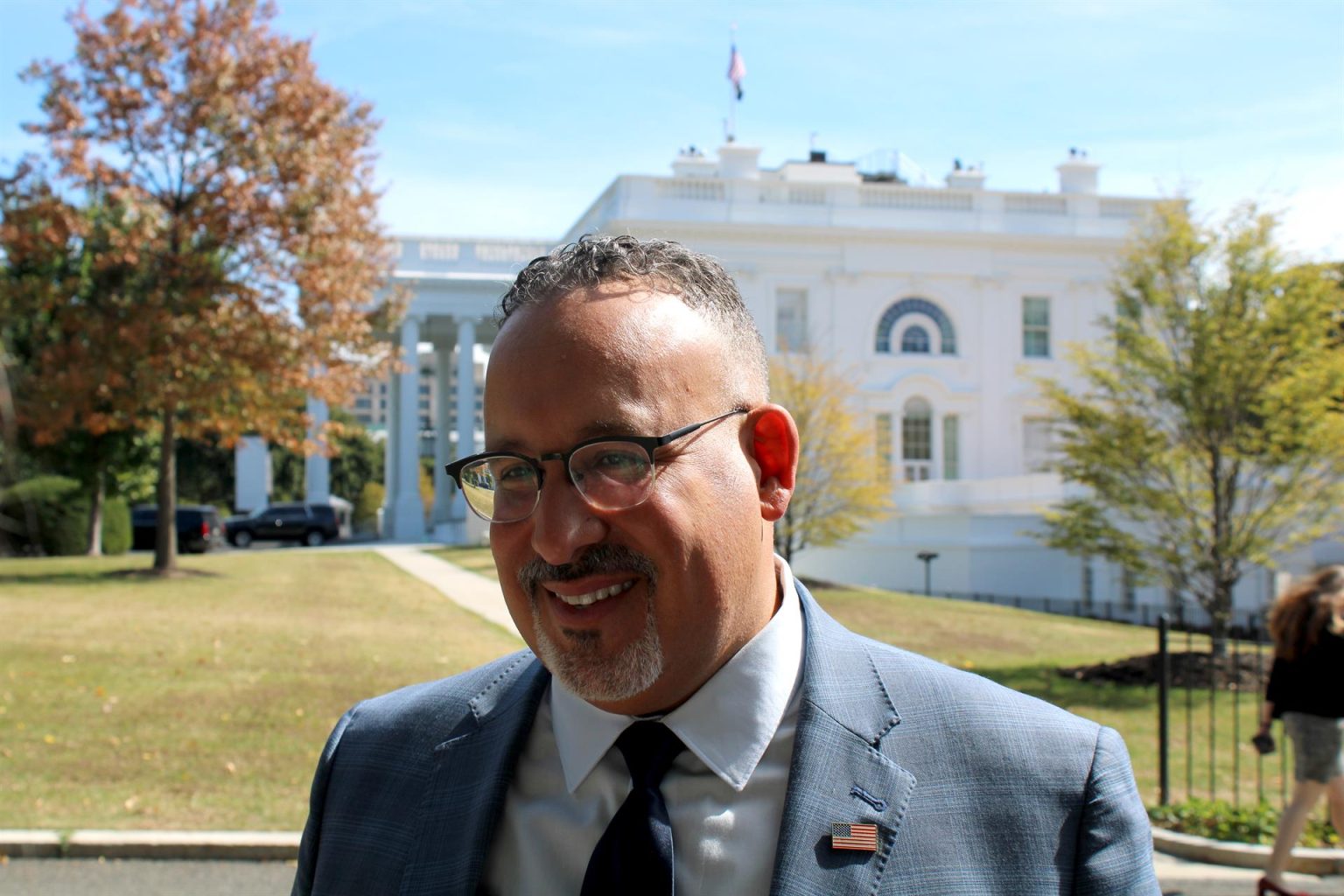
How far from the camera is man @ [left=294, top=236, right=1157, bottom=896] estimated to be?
6.06ft

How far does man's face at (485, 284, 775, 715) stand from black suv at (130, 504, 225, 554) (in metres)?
38.6

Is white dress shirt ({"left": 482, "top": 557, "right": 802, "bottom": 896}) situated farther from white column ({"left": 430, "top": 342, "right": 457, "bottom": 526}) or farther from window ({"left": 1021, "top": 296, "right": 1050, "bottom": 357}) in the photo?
window ({"left": 1021, "top": 296, "right": 1050, "bottom": 357})

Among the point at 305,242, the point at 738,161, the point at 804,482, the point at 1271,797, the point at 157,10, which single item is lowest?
the point at 1271,797

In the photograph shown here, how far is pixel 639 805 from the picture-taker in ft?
6.21

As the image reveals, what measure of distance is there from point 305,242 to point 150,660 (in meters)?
9.55

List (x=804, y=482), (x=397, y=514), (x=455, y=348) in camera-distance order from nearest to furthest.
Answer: (x=804, y=482), (x=397, y=514), (x=455, y=348)

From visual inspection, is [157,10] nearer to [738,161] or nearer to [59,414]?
[59,414]

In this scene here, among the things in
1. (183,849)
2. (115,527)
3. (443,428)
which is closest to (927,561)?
(115,527)

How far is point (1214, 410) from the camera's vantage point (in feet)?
50.2

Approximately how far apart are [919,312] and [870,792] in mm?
50778

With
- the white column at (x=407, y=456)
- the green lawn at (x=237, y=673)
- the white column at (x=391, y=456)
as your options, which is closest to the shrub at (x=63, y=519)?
the green lawn at (x=237, y=673)

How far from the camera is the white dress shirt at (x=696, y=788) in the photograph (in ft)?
6.15

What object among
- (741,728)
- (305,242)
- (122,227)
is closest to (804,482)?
(305,242)

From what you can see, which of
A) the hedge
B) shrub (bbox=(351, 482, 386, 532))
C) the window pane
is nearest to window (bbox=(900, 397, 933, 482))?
Answer: the window pane
